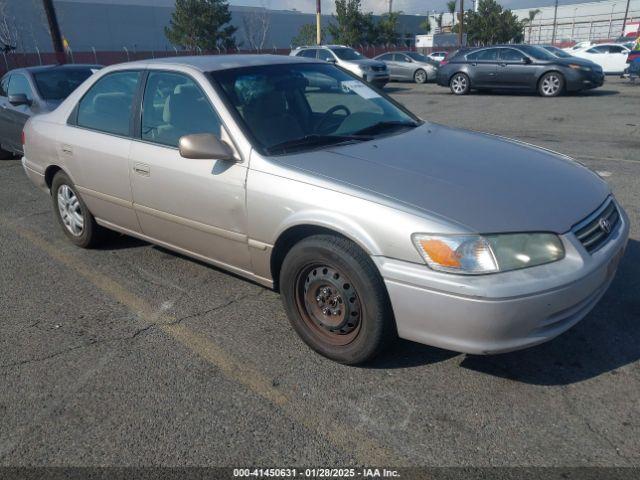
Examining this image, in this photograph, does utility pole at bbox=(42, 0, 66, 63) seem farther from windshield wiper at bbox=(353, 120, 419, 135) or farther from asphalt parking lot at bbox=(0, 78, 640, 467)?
windshield wiper at bbox=(353, 120, 419, 135)

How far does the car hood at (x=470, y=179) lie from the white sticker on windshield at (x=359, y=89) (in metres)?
0.67

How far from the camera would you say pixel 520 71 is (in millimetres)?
16156

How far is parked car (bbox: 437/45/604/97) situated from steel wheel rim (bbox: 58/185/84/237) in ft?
47.1

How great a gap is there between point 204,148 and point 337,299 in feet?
3.82

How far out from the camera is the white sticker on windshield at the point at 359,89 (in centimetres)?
417

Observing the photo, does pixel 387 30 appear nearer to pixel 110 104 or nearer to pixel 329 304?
pixel 110 104

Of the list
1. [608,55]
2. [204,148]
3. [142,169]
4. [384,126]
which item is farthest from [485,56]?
[204,148]

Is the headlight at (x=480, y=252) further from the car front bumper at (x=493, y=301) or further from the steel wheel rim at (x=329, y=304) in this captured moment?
the steel wheel rim at (x=329, y=304)

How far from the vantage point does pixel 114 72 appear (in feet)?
14.5

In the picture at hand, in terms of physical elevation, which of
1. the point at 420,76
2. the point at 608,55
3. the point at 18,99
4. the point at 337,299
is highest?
the point at 18,99

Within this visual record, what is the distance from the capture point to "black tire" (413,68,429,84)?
909 inches

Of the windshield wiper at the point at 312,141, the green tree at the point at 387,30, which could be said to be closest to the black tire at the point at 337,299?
the windshield wiper at the point at 312,141

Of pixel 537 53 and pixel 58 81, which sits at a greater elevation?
pixel 58 81

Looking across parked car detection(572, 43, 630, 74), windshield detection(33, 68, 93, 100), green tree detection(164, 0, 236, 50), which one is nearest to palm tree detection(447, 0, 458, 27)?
green tree detection(164, 0, 236, 50)
